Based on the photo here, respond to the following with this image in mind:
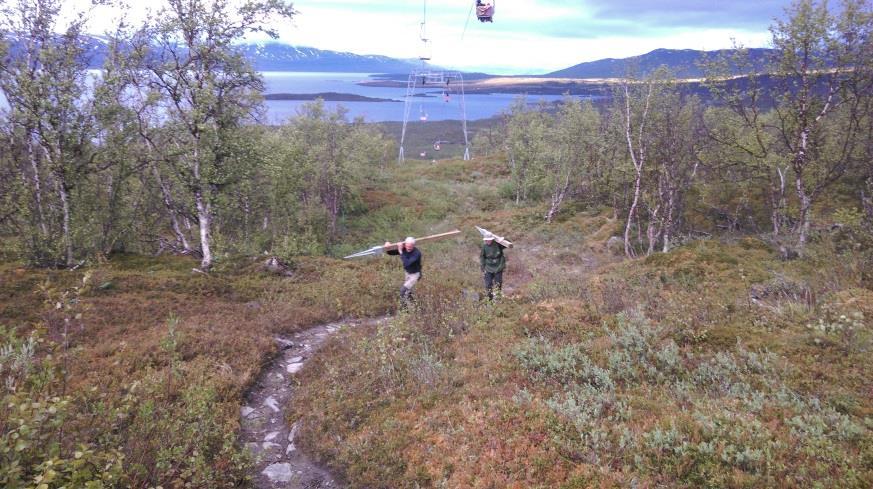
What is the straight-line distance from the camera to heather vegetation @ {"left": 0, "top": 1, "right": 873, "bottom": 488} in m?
6.53

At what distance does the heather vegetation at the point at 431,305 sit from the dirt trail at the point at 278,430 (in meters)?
0.37

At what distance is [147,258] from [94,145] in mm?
4913

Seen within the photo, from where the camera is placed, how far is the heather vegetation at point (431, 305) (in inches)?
257

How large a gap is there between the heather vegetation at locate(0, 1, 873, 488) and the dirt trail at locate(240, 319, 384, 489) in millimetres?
366

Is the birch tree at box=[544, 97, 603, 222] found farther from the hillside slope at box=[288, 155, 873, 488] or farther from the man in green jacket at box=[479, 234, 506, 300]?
the man in green jacket at box=[479, 234, 506, 300]

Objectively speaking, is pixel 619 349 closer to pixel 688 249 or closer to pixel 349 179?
pixel 688 249

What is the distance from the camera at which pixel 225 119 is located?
18766 millimetres

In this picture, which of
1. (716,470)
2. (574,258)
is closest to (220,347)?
(716,470)

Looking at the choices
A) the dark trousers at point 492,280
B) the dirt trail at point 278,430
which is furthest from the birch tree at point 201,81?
the dark trousers at point 492,280

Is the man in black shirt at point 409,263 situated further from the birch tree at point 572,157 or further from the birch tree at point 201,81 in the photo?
the birch tree at point 572,157

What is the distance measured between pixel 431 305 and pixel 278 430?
20.8 ft

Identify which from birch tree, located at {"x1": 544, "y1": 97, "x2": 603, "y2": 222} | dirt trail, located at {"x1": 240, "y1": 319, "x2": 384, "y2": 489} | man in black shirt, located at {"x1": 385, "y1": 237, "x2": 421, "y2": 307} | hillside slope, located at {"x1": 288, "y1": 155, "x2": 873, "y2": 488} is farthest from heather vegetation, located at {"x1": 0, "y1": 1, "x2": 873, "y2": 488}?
man in black shirt, located at {"x1": 385, "y1": 237, "x2": 421, "y2": 307}

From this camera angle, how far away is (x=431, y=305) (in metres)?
14.7

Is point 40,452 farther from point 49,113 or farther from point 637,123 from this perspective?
point 637,123
